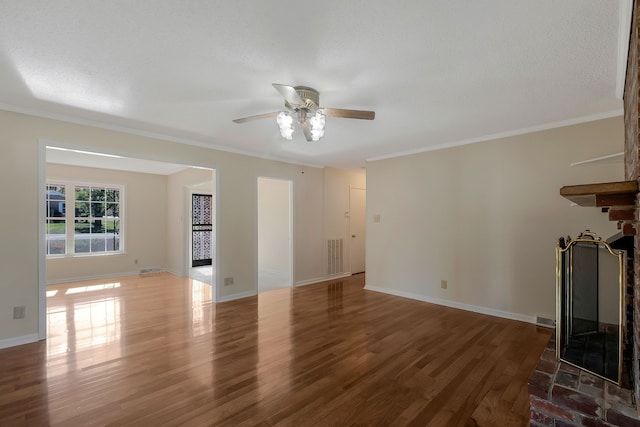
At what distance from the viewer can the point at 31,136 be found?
10.3 feet

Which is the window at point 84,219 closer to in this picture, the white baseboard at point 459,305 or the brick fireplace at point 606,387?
the white baseboard at point 459,305

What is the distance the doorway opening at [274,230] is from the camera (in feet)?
22.0

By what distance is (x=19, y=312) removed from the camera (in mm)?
3064

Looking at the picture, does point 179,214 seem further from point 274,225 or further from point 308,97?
point 308,97

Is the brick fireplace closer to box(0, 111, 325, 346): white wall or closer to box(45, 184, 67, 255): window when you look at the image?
box(0, 111, 325, 346): white wall

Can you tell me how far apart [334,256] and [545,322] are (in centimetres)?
378

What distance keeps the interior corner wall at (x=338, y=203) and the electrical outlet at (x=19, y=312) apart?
4589mm

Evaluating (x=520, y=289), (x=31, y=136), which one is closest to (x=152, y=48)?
(x=31, y=136)

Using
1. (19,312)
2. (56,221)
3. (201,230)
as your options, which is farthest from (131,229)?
(19,312)

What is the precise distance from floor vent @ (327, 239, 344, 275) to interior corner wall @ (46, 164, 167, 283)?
409 centimetres

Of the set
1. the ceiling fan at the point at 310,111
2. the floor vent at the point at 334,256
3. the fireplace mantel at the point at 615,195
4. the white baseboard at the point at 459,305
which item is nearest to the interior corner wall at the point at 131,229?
the floor vent at the point at 334,256

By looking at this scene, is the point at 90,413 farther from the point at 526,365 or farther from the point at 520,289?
the point at 520,289

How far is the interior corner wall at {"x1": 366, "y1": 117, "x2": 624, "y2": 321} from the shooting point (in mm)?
3367

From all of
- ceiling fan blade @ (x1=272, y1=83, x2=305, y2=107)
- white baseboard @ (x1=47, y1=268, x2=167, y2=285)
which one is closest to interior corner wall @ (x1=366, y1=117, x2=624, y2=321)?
ceiling fan blade @ (x1=272, y1=83, x2=305, y2=107)
